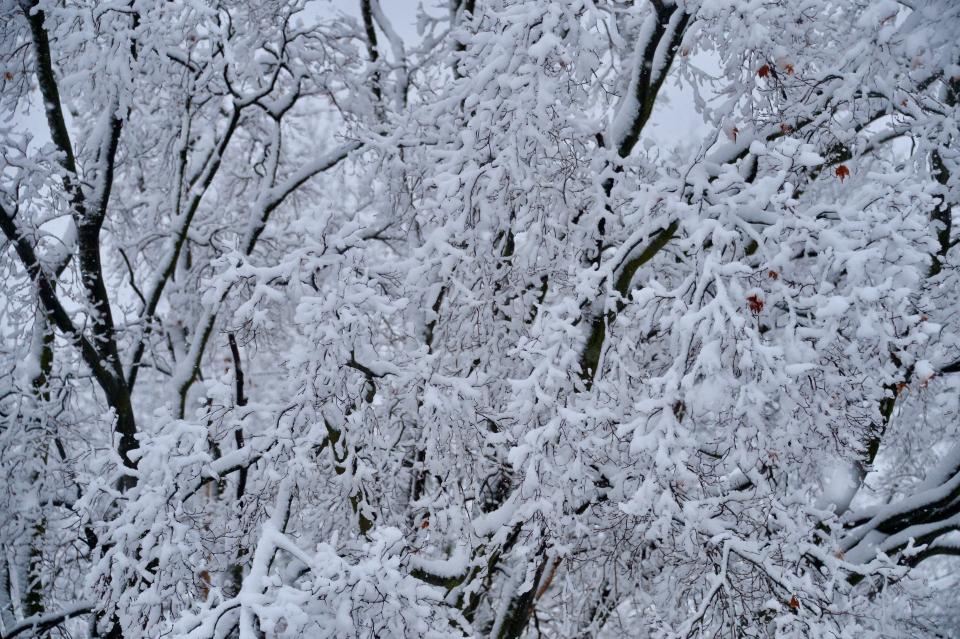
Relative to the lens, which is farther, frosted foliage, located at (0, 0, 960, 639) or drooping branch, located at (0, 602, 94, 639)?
drooping branch, located at (0, 602, 94, 639)

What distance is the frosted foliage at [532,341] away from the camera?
11.2 ft

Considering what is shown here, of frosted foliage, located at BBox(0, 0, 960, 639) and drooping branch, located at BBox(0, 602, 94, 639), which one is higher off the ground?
frosted foliage, located at BBox(0, 0, 960, 639)

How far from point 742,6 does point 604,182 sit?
153 cm

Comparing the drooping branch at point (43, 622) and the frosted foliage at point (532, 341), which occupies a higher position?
the frosted foliage at point (532, 341)

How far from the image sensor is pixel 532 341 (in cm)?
403

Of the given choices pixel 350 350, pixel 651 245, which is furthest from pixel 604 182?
pixel 350 350

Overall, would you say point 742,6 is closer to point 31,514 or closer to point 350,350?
point 350,350

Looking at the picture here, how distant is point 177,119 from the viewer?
6609mm

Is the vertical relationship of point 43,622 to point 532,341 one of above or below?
below

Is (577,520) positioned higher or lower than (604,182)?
lower

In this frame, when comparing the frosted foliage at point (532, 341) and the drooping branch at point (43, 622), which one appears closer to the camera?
the frosted foliage at point (532, 341)

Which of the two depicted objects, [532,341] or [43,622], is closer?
[532,341]

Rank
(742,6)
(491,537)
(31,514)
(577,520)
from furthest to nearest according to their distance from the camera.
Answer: (31,514) → (491,537) → (577,520) → (742,6)

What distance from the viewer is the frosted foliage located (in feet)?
11.2
